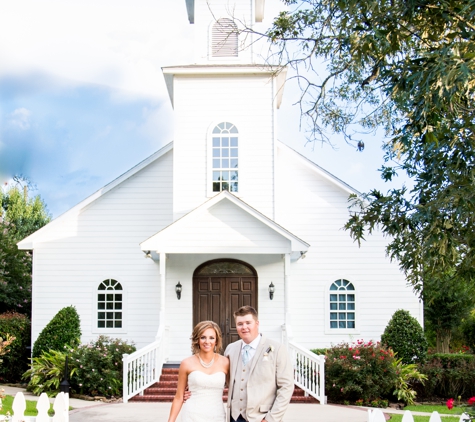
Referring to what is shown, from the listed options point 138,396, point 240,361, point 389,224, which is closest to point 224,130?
point 138,396

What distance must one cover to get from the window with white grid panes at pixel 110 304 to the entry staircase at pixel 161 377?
304 cm

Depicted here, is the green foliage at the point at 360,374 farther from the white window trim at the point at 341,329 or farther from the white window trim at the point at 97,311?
the white window trim at the point at 97,311

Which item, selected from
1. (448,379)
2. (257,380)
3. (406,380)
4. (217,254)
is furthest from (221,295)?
(257,380)

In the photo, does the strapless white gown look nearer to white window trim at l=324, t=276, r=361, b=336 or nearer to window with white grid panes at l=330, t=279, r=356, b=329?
white window trim at l=324, t=276, r=361, b=336

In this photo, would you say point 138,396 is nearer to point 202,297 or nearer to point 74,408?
point 74,408

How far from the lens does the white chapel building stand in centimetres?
1802

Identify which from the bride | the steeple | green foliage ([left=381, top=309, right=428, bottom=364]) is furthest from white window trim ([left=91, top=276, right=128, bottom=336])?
the bride

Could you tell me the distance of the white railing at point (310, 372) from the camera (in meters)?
14.4

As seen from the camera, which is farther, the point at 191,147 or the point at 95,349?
the point at 191,147

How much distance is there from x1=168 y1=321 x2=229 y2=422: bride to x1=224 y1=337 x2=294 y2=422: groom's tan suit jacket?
1.21 ft

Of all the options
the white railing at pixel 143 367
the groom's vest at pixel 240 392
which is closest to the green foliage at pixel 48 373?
the white railing at pixel 143 367

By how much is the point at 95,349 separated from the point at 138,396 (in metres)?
1.75

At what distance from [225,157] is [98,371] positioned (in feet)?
20.5

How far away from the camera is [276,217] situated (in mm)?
17969
